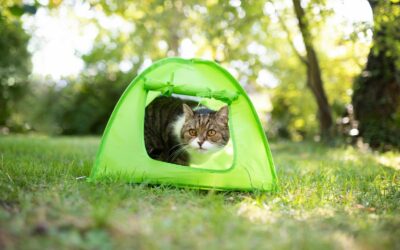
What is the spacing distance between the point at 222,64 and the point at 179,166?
18.3ft

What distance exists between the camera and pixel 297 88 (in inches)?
396

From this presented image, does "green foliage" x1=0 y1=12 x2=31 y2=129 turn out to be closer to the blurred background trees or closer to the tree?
the blurred background trees

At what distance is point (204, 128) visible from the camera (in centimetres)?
300

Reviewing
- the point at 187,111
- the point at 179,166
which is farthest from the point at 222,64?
the point at 179,166

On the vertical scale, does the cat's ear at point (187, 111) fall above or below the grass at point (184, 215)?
above

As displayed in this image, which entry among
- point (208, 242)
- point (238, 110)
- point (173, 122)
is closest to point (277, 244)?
point (208, 242)

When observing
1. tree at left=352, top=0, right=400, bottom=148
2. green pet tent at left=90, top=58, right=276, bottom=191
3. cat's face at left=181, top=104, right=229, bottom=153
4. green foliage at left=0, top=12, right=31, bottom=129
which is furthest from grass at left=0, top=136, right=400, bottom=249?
green foliage at left=0, top=12, right=31, bottom=129

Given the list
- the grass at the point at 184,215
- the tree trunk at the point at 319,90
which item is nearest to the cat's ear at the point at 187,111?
the grass at the point at 184,215

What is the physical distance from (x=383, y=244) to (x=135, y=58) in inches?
399

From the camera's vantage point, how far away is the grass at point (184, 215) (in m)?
1.62

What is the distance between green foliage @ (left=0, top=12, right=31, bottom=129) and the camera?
877cm

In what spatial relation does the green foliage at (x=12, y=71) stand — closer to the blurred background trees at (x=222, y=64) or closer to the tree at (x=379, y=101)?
the blurred background trees at (x=222, y=64)

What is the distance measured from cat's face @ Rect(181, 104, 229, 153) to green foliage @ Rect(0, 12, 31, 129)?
671 centimetres

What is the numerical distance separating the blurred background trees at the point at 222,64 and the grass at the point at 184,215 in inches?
149
